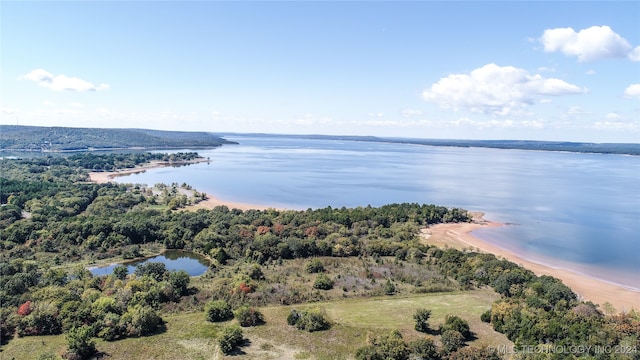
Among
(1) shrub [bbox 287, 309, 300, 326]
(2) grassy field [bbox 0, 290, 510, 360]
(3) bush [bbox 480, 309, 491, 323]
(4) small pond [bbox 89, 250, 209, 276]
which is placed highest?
(3) bush [bbox 480, 309, 491, 323]

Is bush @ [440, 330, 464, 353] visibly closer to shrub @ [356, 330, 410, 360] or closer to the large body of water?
shrub @ [356, 330, 410, 360]

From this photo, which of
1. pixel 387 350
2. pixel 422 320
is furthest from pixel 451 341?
pixel 387 350

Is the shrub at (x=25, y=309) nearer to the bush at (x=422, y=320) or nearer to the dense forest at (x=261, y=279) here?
the dense forest at (x=261, y=279)

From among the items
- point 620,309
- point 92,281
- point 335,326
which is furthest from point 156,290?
point 620,309

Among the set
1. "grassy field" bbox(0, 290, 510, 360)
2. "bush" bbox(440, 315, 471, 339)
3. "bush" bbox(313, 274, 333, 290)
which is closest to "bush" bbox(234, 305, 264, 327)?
"grassy field" bbox(0, 290, 510, 360)

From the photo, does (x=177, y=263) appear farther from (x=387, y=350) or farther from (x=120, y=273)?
(x=387, y=350)

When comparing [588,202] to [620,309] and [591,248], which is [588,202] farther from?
[620,309]
